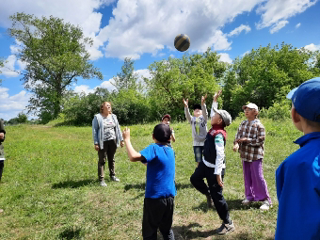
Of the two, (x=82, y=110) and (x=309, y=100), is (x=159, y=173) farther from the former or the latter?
(x=82, y=110)

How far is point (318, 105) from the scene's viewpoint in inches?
46.6

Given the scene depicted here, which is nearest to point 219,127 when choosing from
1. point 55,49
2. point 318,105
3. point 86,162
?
point 318,105

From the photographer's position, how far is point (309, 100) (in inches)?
47.5

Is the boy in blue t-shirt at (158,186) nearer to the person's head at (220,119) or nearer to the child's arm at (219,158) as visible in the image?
the child's arm at (219,158)

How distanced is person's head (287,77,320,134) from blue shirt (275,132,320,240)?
0.24 ft

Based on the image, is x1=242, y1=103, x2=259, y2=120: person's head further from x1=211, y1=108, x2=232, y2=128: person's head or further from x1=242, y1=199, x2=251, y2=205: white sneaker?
x1=242, y1=199, x2=251, y2=205: white sneaker

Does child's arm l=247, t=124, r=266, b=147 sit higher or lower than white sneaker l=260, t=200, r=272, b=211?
higher

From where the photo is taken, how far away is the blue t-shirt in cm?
Result: 275

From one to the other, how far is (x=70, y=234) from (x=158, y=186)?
224 centimetres

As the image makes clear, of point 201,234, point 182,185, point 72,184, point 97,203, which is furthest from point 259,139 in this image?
point 72,184

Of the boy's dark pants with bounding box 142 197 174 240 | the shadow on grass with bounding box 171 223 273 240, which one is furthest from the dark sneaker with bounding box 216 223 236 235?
the boy's dark pants with bounding box 142 197 174 240

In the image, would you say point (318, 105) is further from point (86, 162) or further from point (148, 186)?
point (86, 162)

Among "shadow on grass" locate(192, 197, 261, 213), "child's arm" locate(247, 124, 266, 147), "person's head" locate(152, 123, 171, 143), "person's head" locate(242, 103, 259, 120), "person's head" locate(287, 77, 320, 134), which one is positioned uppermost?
"person's head" locate(242, 103, 259, 120)

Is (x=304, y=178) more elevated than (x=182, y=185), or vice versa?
(x=304, y=178)
